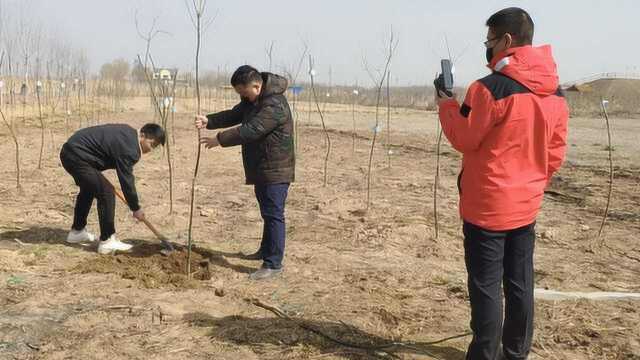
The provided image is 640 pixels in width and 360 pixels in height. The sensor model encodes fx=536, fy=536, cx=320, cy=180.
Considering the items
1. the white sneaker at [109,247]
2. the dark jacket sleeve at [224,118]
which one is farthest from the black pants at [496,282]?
the white sneaker at [109,247]

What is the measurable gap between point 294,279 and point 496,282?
1807mm

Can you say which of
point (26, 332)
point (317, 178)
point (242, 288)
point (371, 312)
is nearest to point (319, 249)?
point (242, 288)

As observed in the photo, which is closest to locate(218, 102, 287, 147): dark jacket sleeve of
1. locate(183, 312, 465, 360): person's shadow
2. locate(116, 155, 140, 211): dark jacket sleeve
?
locate(116, 155, 140, 211): dark jacket sleeve

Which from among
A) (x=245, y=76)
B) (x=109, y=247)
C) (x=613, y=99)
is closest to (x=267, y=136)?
(x=245, y=76)

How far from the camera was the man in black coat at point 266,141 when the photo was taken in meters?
3.40

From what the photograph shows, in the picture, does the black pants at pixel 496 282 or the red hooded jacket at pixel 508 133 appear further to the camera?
the black pants at pixel 496 282

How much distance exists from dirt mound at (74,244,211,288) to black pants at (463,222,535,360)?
195 centimetres

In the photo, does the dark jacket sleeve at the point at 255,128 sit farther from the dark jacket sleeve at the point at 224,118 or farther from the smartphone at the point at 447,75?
the smartphone at the point at 447,75

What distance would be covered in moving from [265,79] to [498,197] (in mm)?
1928

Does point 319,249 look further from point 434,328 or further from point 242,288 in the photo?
point 434,328

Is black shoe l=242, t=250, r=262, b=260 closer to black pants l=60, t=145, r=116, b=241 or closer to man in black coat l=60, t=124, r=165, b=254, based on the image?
man in black coat l=60, t=124, r=165, b=254

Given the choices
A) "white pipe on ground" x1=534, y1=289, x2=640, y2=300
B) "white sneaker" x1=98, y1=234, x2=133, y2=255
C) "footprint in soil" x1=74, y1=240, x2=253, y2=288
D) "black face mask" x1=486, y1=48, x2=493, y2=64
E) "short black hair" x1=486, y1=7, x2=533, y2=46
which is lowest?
"white pipe on ground" x1=534, y1=289, x2=640, y2=300

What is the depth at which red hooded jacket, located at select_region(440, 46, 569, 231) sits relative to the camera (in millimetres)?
1920

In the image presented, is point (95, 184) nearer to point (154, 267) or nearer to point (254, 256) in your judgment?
point (154, 267)
